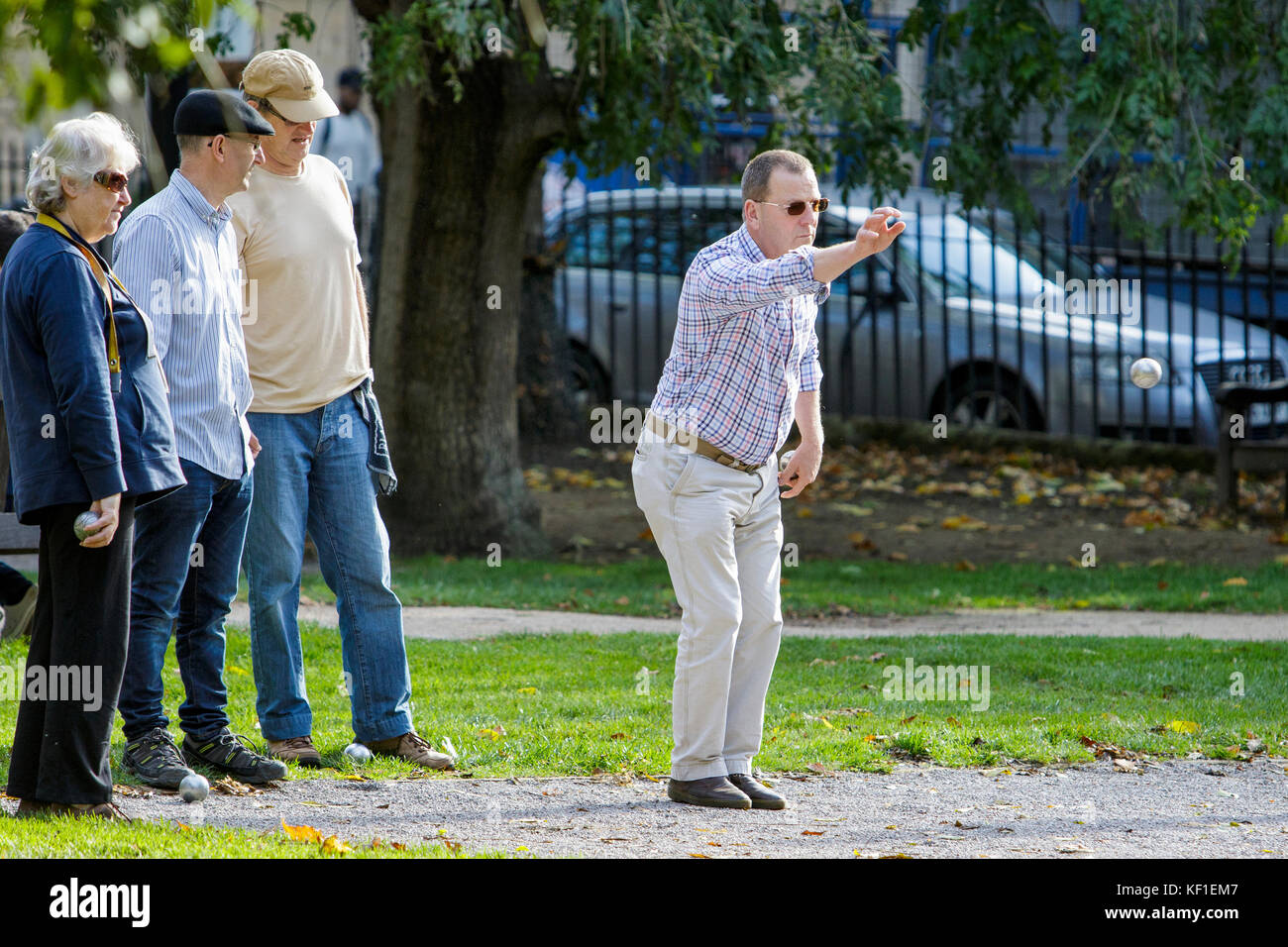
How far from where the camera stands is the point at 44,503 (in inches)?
158

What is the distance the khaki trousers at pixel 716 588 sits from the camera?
459cm

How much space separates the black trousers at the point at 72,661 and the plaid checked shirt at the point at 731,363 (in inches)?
62.4

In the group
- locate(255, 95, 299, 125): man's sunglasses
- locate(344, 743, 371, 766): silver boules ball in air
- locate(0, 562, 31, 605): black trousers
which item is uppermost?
locate(255, 95, 299, 125): man's sunglasses

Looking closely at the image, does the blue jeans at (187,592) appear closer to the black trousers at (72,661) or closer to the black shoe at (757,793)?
the black trousers at (72,661)

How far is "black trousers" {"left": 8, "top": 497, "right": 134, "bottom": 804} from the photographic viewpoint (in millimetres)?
4086

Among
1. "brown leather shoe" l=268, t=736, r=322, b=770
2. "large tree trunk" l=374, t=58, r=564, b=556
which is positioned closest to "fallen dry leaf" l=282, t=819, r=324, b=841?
"brown leather shoe" l=268, t=736, r=322, b=770

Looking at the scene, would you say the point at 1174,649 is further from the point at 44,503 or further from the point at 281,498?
the point at 44,503

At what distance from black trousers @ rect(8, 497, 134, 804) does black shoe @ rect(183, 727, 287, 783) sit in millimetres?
605

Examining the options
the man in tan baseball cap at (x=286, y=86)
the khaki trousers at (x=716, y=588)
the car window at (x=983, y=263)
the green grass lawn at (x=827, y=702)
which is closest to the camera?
the khaki trousers at (x=716, y=588)

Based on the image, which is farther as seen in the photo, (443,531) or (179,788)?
(443,531)

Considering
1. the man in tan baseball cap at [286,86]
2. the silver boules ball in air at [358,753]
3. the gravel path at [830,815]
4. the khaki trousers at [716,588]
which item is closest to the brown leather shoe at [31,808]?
the gravel path at [830,815]

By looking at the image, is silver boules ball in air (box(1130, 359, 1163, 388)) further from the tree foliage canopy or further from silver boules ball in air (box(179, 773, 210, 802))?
silver boules ball in air (box(179, 773, 210, 802))
